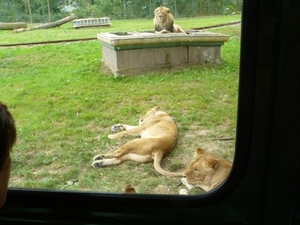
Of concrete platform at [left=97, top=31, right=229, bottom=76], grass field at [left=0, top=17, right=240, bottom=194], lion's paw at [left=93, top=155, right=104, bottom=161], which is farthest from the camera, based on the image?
concrete platform at [left=97, top=31, right=229, bottom=76]

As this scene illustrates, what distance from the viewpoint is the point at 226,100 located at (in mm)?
2352

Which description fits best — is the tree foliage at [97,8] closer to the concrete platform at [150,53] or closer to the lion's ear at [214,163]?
the lion's ear at [214,163]

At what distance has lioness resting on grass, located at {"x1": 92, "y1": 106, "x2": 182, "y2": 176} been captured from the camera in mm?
2244

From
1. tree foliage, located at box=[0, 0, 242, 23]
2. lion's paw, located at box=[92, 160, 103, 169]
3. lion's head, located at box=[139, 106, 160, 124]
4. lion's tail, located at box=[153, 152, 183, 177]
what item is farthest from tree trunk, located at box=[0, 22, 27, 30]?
lion's head, located at box=[139, 106, 160, 124]

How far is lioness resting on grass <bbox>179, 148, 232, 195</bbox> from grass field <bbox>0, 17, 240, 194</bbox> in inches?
2.6

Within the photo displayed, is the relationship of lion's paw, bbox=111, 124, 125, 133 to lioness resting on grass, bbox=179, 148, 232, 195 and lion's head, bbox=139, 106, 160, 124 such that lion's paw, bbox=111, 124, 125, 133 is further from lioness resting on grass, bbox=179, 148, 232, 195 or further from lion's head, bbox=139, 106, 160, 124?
lioness resting on grass, bbox=179, 148, 232, 195

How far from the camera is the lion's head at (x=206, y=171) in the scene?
1.37 m

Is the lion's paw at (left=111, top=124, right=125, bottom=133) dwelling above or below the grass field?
below

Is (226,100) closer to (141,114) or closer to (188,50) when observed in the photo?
(141,114)

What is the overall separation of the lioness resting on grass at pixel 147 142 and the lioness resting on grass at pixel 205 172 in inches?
6.7

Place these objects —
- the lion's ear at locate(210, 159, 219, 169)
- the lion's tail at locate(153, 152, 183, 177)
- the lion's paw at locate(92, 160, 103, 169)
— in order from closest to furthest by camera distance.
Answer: the lion's ear at locate(210, 159, 219, 169) → the lion's tail at locate(153, 152, 183, 177) → the lion's paw at locate(92, 160, 103, 169)

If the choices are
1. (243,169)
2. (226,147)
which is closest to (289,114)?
(243,169)

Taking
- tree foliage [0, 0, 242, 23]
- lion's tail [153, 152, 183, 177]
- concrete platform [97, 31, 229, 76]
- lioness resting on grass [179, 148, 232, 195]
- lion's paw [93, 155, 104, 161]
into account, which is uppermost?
tree foliage [0, 0, 242, 23]

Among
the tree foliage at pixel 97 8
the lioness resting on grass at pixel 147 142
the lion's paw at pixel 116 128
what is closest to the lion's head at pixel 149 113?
the lioness resting on grass at pixel 147 142
